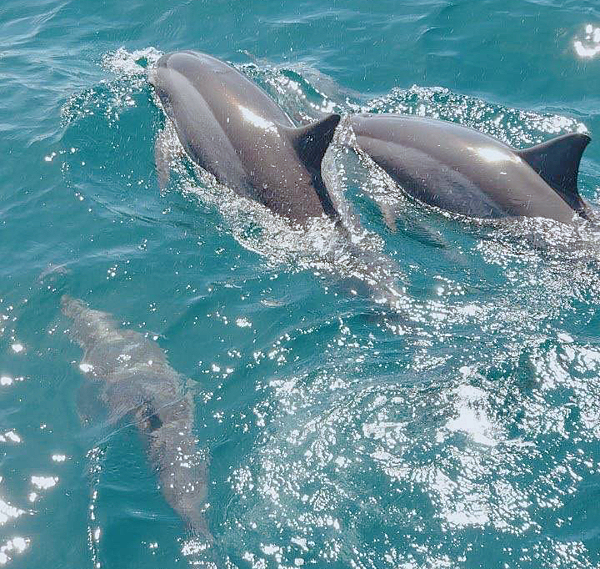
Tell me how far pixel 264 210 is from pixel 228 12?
29.4 ft

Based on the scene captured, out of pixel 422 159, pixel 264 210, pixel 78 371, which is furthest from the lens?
pixel 422 159

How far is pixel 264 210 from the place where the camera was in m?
11.8

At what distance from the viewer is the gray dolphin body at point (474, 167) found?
1158 centimetres

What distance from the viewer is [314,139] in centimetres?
1149

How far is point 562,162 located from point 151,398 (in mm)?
6743

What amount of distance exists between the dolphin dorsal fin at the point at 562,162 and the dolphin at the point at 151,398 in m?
6.21

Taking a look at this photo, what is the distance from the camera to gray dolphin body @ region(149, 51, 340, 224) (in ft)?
38.1

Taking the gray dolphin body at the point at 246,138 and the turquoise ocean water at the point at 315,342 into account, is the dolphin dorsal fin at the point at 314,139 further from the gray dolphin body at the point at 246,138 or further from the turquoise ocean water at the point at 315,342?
the turquoise ocean water at the point at 315,342

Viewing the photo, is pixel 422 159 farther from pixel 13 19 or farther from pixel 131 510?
pixel 13 19

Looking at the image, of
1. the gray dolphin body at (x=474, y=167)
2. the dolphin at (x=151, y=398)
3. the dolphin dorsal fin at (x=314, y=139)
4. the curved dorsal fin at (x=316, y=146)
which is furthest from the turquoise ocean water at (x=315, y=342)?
the dolphin dorsal fin at (x=314, y=139)

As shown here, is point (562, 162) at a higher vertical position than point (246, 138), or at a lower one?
lower

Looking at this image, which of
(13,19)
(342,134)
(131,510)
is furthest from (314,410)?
(13,19)

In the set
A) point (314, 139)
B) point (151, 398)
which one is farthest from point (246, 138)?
point (151, 398)

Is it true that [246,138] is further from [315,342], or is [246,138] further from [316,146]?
[315,342]
